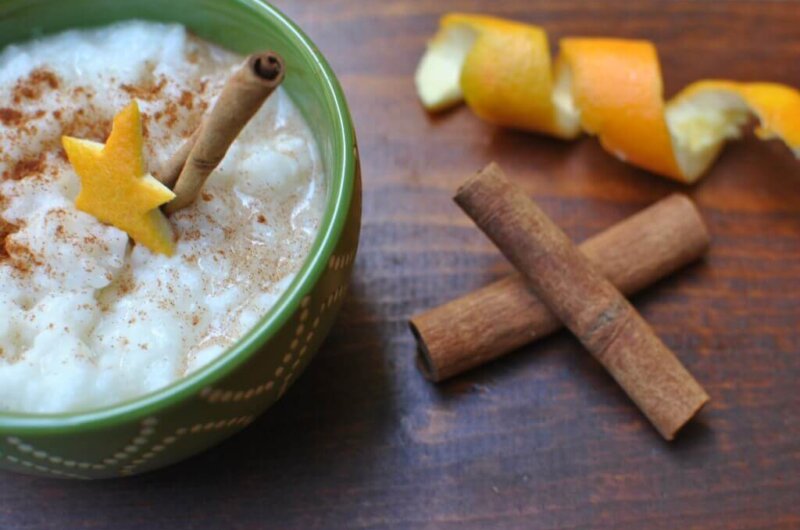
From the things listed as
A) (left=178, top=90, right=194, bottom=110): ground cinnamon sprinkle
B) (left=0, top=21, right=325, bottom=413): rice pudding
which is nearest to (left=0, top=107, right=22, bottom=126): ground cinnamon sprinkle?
(left=0, top=21, right=325, bottom=413): rice pudding

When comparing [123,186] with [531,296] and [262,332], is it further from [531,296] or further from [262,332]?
[531,296]

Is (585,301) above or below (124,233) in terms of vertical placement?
below

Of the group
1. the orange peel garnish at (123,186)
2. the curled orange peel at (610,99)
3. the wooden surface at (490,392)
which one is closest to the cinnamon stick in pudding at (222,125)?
the orange peel garnish at (123,186)

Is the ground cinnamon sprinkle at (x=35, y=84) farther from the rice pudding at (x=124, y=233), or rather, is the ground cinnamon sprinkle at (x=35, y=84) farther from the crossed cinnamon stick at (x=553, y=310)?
the crossed cinnamon stick at (x=553, y=310)

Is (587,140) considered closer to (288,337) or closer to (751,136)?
(751,136)

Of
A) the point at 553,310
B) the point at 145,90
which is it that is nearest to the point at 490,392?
the point at 553,310

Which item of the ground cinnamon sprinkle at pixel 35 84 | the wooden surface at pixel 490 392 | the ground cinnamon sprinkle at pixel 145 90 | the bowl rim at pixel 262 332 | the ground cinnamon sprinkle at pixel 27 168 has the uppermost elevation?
the ground cinnamon sprinkle at pixel 35 84
